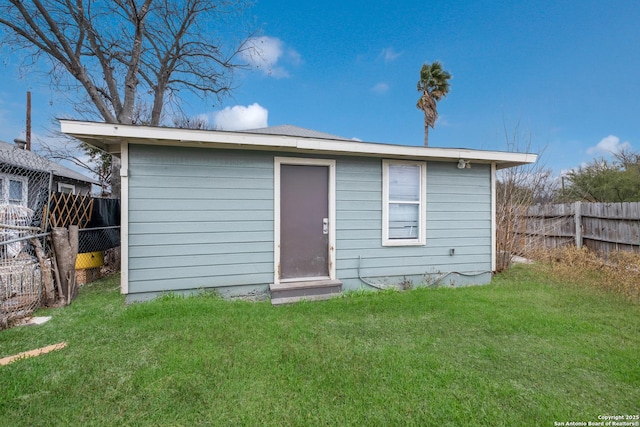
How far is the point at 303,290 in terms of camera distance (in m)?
4.05

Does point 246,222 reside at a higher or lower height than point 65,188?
lower

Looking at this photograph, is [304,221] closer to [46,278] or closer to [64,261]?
[64,261]

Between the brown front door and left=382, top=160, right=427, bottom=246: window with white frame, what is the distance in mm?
1042

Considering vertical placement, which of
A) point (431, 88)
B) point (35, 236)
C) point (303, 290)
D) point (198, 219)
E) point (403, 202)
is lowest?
point (303, 290)

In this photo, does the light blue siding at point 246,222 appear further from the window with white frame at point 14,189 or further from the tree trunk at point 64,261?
the window with white frame at point 14,189

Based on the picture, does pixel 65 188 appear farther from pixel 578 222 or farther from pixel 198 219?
pixel 578 222

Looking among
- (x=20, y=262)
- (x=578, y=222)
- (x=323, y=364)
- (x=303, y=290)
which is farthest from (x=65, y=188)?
(x=578, y=222)

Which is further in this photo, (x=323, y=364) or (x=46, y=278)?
(x=46, y=278)

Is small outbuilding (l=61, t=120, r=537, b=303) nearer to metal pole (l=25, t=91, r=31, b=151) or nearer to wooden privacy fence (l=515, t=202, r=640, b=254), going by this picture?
wooden privacy fence (l=515, t=202, r=640, b=254)

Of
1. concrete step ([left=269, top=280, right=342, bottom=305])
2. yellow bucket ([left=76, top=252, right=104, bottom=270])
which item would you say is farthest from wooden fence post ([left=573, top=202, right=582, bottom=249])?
yellow bucket ([left=76, top=252, right=104, bottom=270])

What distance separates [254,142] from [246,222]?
117 centimetres

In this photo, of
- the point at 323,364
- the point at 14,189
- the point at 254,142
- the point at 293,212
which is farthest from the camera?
the point at 14,189

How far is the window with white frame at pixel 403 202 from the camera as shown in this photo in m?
4.61

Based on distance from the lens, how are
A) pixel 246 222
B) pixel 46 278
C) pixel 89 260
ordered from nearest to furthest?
pixel 46 278, pixel 246 222, pixel 89 260
